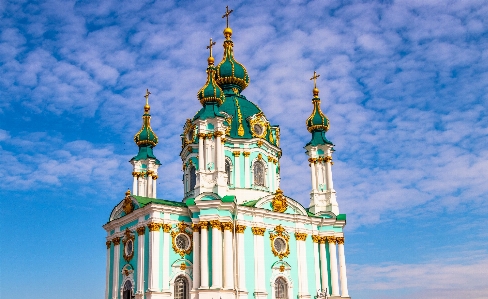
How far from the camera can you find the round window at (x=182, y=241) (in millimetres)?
24333

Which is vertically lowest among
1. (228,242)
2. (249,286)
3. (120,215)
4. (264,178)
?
(249,286)

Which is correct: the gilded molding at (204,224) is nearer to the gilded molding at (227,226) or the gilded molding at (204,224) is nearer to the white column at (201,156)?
the gilded molding at (227,226)

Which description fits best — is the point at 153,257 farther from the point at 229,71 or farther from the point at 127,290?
the point at 229,71

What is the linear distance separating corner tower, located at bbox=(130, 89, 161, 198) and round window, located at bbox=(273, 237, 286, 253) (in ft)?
24.1

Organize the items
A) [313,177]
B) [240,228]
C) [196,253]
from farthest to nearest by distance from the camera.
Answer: [313,177] → [240,228] → [196,253]

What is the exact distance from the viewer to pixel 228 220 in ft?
79.6

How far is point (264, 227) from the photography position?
25859mm

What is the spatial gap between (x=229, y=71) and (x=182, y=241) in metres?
10.7

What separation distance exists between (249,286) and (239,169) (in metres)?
6.02

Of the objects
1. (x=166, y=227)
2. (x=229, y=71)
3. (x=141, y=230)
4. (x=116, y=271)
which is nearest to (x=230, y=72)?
(x=229, y=71)

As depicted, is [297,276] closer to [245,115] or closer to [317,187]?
[317,187]

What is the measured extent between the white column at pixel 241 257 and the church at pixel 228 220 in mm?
43

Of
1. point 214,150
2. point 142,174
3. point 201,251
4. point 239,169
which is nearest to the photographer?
point 201,251

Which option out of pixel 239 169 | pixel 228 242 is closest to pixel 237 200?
pixel 239 169
